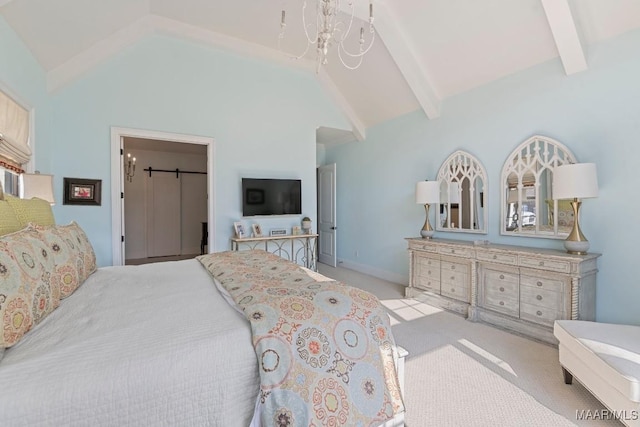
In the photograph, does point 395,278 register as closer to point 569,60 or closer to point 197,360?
point 569,60

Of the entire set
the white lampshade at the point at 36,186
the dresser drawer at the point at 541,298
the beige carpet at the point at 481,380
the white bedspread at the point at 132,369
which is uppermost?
the white lampshade at the point at 36,186

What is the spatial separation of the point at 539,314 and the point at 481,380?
110 centimetres

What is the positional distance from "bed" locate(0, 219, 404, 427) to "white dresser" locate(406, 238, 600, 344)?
6.73 ft

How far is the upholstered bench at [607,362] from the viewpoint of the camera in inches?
57.5

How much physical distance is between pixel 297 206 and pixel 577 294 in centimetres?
354

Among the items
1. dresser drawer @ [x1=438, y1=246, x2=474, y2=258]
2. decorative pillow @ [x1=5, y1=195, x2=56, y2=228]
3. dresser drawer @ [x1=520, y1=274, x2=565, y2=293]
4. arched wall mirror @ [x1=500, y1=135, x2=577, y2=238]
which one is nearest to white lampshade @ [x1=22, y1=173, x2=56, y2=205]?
decorative pillow @ [x1=5, y1=195, x2=56, y2=228]

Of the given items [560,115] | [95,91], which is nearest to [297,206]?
[95,91]

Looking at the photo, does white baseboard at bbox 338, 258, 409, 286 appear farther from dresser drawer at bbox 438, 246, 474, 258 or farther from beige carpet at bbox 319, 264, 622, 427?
beige carpet at bbox 319, 264, 622, 427

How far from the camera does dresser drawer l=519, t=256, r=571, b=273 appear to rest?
8.16 ft

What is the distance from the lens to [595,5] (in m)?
2.44

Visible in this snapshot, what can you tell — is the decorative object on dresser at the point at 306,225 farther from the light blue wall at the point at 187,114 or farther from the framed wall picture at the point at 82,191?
the framed wall picture at the point at 82,191

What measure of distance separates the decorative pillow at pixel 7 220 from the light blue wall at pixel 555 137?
4.13 m

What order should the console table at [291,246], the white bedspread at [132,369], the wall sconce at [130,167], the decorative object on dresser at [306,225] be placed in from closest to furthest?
the white bedspread at [132,369], the console table at [291,246], the decorative object on dresser at [306,225], the wall sconce at [130,167]

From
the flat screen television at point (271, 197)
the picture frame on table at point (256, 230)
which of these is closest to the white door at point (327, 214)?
the flat screen television at point (271, 197)
